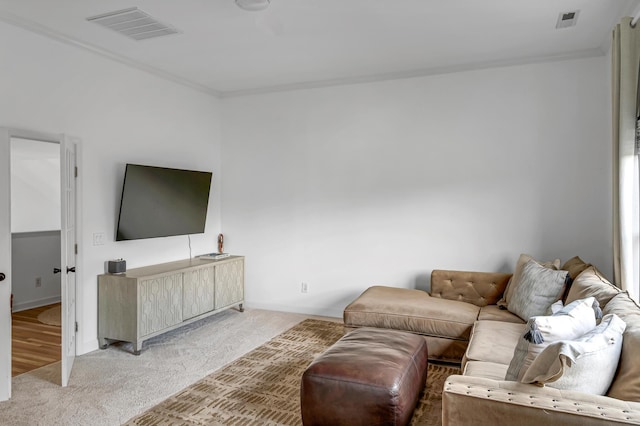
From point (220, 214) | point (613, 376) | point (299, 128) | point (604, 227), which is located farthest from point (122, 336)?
point (604, 227)

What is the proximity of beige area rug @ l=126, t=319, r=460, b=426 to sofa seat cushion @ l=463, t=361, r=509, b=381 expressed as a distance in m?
0.47

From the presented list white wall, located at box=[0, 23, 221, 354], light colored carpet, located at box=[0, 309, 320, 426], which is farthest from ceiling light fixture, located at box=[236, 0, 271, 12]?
A: light colored carpet, located at box=[0, 309, 320, 426]

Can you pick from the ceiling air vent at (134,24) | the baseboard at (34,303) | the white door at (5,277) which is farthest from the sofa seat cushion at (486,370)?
the baseboard at (34,303)

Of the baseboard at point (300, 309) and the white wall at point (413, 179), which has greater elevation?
the white wall at point (413, 179)

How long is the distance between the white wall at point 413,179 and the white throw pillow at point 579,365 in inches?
114

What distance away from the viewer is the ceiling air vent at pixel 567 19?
11.3 ft

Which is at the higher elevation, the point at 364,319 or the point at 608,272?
the point at 608,272

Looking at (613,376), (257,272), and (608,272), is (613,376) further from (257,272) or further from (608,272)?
(257,272)

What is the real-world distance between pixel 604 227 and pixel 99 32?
4.94 metres

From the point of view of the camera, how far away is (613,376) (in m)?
1.84

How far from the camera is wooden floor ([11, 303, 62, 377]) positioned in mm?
3824

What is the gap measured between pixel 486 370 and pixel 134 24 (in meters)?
3.59

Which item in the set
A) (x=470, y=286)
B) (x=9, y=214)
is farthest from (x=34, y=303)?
(x=470, y=286)

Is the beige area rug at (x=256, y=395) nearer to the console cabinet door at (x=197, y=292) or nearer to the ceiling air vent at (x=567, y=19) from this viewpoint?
the console cabinet door at (x=197, y=292)
